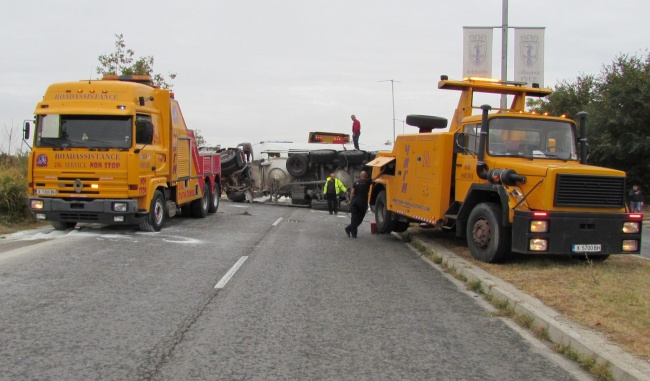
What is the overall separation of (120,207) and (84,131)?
1.89m

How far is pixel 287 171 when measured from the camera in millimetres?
28078

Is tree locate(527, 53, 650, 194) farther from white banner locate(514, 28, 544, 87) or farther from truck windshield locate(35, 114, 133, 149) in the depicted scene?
truck windshield locate(35, 114, 133, 149)

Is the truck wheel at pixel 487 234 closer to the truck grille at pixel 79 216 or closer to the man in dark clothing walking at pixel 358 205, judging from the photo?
the man in dark clothing walking at pixel 358 205

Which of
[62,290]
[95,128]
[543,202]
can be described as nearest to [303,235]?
[95,128]

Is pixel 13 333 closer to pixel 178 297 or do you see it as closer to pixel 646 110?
pixel 178 297

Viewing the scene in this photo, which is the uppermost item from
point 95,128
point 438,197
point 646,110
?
point 646,110

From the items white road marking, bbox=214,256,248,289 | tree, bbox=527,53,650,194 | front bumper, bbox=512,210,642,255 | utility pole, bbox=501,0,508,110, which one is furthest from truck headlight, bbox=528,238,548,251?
tree, bbox=527,53,650,194

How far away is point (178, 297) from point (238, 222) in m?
10.6

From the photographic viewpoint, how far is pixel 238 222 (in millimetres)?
18156

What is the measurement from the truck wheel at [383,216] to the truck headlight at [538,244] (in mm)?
Answer: 5910

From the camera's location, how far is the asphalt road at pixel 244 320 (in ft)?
16.7

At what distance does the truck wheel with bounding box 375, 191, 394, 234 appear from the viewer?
15156mm

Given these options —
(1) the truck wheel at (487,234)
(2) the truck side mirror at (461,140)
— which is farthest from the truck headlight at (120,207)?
(1) the truck wheel at (487,234)

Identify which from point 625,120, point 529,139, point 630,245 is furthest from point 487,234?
point 625,120
